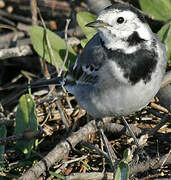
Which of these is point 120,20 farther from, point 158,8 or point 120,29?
point 158,8

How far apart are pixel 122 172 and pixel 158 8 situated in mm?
2738

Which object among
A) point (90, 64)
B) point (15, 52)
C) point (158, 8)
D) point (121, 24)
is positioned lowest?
point (15, 52)

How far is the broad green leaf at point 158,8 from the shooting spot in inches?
227

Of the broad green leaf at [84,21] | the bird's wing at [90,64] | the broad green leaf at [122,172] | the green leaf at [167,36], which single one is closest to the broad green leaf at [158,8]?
the green leaf at [167,36]

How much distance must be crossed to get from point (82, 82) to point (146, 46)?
0.79 metres

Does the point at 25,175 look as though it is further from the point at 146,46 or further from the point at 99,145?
the point at 146,46

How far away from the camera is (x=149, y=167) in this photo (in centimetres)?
416

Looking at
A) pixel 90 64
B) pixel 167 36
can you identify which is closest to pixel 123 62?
pixel 90 64

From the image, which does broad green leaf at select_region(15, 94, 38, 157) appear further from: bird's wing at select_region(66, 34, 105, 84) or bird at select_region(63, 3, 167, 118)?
bird at select_region(63, 3, 167, 118)

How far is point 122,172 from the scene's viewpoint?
3865 millimetres

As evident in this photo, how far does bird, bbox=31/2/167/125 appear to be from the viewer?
13.4 feet

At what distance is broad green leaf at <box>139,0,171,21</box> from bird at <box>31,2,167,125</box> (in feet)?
5.29

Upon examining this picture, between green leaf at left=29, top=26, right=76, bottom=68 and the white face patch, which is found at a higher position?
the white face patch


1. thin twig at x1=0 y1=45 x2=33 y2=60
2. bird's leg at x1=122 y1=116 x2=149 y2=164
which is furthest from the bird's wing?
thin twig at x1=0 y1=45 x2=33 y2=60
